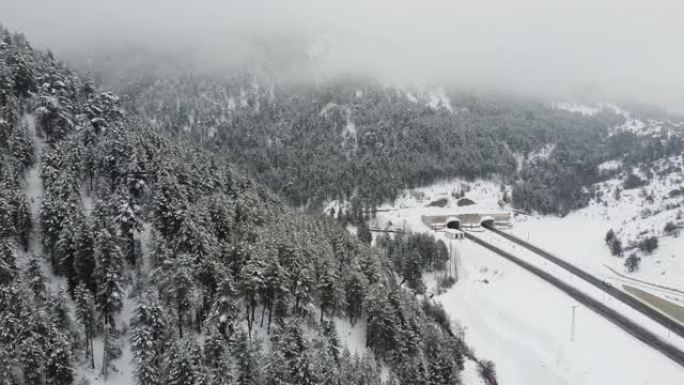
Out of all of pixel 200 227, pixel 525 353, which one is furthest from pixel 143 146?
pixel 525 353

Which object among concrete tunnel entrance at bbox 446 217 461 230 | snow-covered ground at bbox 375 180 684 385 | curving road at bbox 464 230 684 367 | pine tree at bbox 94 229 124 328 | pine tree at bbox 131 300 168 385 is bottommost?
concrete tunnel entrance at bbox 446 217 461 230

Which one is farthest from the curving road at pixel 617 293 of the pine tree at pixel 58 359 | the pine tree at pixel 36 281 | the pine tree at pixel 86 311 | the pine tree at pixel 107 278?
the pine tree at pixel 36 281

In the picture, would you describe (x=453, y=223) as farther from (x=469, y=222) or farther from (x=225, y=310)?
(x=225, y=310)

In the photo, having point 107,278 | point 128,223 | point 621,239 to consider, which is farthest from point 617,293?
point 107,278

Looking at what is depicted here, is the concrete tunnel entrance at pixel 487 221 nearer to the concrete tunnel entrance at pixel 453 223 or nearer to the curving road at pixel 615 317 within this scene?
the concrete tunnel entrance at pixel 453 223

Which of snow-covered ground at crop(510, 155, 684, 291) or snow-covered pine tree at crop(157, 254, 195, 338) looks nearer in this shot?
snow-covered pine tree at crop(157, 254, 195, 338)

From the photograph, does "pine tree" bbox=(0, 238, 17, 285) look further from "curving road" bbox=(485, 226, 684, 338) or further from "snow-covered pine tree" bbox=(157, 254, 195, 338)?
"curving road" bbox=(485, 226, 684, 338)

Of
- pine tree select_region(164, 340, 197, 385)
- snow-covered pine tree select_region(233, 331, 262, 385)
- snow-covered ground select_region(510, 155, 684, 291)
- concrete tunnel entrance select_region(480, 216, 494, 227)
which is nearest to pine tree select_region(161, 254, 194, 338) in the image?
snow-covered pine tree select_region(233, 331, 262, 385)

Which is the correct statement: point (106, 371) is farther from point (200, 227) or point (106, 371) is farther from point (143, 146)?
point (143, 146)
